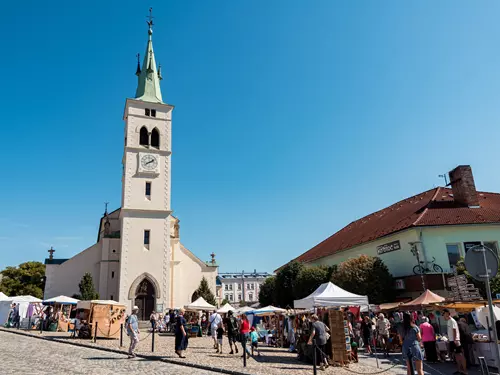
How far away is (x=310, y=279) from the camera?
3241 centimetres

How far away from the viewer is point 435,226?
2633cm

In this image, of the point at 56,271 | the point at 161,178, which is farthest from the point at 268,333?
the point at 56,271

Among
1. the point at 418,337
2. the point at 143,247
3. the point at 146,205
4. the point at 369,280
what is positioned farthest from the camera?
the point at 146,205

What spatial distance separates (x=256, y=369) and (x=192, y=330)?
1640cm

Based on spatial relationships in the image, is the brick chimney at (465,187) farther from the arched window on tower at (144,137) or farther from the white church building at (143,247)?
the arched window on tower at (144,137)

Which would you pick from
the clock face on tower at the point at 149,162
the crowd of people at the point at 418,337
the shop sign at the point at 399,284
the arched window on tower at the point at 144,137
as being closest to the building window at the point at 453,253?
the shop sign at the point at 399,284

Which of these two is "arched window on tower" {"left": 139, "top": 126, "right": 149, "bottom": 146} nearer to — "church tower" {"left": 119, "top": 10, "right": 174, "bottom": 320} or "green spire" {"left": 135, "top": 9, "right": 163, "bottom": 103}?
"church tower" {"left": 119, "top": 10, "right": 174, "bottom": 320}

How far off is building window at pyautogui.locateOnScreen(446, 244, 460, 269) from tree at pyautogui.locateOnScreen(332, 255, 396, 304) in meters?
3.94

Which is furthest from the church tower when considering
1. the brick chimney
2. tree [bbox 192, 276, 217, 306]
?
the brick chimney

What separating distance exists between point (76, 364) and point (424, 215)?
925 inches

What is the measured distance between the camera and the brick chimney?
28.9 metres

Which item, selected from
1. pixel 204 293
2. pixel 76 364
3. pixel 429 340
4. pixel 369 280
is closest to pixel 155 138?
pixel 204 293

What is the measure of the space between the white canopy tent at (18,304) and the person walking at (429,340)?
2833cm

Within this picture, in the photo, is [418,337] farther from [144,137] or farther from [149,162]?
[144,137]
